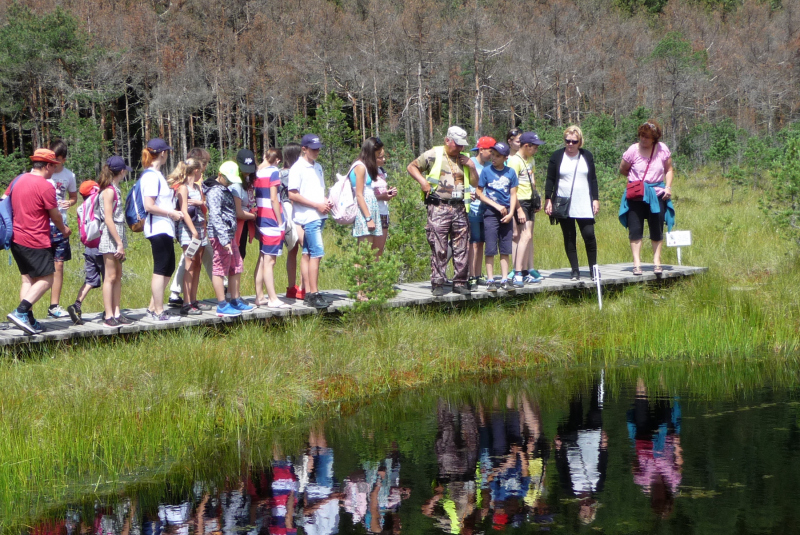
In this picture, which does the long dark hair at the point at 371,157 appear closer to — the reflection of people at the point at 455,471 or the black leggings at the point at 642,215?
the reflection of people at the point at 455,471

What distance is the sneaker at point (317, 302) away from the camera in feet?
26.8

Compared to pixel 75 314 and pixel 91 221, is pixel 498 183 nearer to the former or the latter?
pixel 91 221

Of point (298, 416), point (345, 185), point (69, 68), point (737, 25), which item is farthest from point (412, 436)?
point (737, 25)

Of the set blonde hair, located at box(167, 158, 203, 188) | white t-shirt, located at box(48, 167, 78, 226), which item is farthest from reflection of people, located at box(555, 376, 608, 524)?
white t-shirt, located at box(48, 167, 78, 226)

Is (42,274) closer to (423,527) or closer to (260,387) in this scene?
(260,387)

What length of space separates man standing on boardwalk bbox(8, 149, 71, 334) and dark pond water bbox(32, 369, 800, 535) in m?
2.38

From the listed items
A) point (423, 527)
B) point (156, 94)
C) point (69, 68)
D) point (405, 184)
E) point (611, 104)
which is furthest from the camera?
point (611, 104)

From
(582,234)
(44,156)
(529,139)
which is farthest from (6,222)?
(582,234)

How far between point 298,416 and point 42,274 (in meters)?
2.32

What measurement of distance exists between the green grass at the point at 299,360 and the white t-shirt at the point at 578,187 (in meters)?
0.92

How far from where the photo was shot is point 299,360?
7.22m

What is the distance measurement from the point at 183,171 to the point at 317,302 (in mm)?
1668

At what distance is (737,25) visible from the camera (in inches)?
2613

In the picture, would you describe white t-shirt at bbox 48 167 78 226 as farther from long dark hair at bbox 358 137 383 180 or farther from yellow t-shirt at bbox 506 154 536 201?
yellow t-shirt at bbox 506 154 536 201
